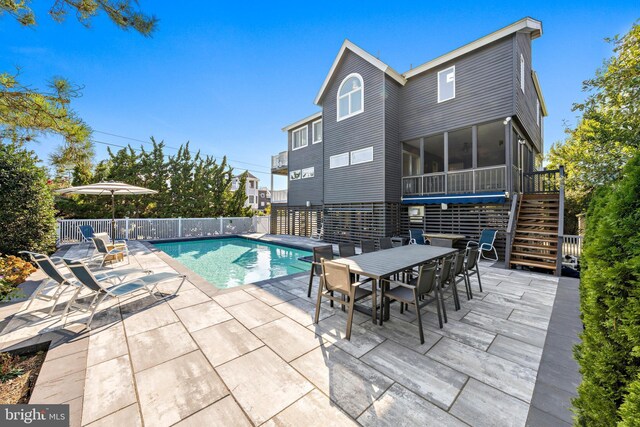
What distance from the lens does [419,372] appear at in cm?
250

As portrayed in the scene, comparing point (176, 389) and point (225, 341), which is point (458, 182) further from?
point (176, 389)

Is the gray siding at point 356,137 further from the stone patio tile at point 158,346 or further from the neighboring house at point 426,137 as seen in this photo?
the stone patio tile at point 158,346

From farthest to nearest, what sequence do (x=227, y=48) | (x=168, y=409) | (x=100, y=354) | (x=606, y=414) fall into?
(x=227, y=48)
(x=100, y=354)
(x=168, y=409)
(x=606, y=414)

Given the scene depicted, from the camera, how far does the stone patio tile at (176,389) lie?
2.00 m

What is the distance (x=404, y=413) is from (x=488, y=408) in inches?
29.4

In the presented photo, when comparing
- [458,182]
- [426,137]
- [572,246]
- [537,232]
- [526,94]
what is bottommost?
[572,246]

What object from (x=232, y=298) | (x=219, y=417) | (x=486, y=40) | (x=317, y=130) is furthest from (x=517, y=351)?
(x=317, y=130)

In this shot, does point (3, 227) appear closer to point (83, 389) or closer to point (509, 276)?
point (83, 389)

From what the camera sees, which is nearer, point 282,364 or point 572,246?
point 282,364

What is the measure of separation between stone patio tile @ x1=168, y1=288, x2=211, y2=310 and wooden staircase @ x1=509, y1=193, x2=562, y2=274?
321 inches

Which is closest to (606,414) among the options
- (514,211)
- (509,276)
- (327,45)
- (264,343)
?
(264,343)

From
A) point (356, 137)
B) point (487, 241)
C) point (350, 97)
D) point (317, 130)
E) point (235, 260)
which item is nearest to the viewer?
point (487, 241)

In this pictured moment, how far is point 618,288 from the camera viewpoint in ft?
4.58

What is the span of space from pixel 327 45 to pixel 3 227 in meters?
13.9
